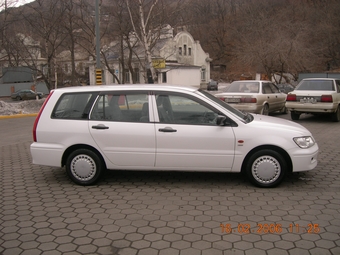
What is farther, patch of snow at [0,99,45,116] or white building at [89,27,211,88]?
white building at [89,27,211,88]

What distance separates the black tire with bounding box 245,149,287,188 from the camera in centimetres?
523

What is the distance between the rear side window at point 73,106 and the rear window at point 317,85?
10113 mm

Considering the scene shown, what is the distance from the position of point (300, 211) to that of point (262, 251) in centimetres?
125

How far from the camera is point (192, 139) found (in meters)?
5.24

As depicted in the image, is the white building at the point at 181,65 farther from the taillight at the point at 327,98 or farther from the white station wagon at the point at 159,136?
the white station wagon at the point at 159,136

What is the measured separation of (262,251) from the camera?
3463 millimetres

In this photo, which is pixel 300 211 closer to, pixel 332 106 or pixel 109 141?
pixel 109 141

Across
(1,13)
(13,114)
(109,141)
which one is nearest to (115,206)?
(109,141)

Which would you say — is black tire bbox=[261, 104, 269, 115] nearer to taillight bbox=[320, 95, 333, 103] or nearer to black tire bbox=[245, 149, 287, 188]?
taillight bbox=[320, 95, 333, 103]

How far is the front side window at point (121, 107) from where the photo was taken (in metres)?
5.48

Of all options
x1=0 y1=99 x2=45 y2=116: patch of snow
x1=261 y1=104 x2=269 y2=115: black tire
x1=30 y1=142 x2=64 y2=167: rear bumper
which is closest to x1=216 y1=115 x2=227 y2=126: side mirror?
x1=30 y1=142 x2=64 y2=167: rear bumper

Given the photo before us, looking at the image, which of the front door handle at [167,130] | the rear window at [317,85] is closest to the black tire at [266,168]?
the front door handle at [167,130]

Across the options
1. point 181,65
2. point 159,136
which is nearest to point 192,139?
point 159,136

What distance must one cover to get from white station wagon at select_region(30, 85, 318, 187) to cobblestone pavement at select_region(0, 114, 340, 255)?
376mm
